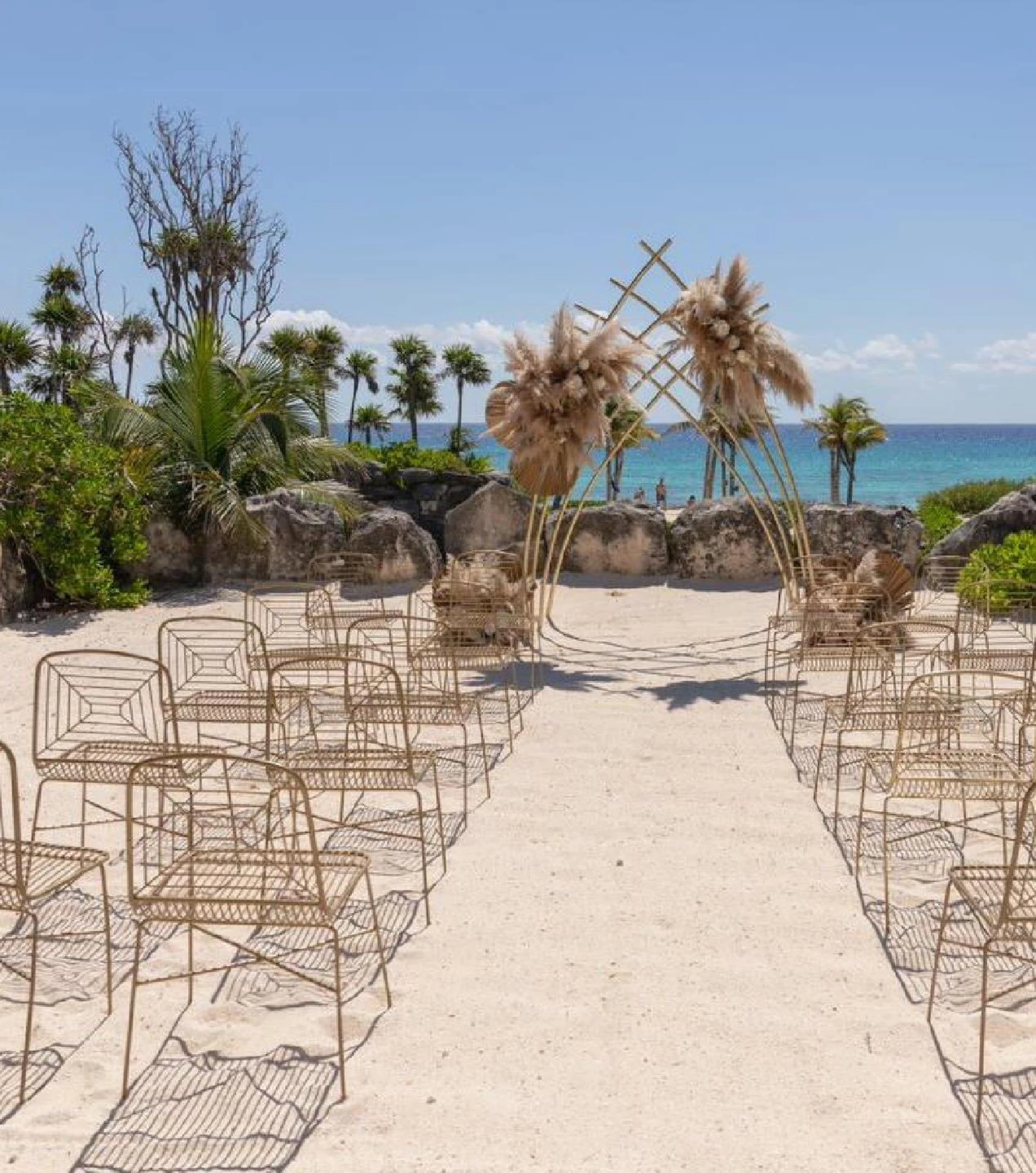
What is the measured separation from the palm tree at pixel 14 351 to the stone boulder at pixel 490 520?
18.7 m

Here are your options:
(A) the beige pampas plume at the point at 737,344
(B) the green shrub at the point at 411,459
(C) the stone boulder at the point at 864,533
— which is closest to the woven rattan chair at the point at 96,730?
(A) the beige pampas plume at the point at 737,344

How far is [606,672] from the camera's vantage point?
9.20m

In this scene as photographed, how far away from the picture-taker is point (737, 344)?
8.97 metres

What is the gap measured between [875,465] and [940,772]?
10252 centimetres

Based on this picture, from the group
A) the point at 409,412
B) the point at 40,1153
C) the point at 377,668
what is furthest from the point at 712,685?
the point at 409,412

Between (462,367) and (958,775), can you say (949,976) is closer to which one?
(958,775)

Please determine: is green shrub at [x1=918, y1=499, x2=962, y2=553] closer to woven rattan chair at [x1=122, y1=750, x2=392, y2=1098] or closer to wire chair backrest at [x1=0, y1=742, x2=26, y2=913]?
woven rattan chair at [x1=122, y1=750, x2=392, y2=1098]

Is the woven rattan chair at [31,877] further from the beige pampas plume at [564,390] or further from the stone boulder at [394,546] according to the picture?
the stone boulder at [394,546]

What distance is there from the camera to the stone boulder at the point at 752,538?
1356 cm

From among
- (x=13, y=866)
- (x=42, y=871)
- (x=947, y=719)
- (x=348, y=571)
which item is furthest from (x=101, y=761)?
(x=348, y=571)

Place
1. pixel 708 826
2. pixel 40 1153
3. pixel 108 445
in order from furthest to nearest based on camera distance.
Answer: pixel 108 445 < pixel 708 826 < pixel 40 1153

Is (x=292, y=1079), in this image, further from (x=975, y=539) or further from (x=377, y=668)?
(x=975, y=539)

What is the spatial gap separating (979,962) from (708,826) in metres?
1.57

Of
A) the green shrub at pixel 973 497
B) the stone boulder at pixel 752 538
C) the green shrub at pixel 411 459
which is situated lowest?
the stone boulder at pixel 752 538
